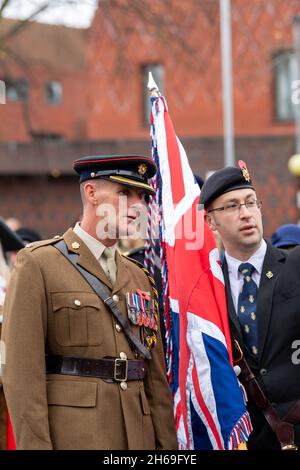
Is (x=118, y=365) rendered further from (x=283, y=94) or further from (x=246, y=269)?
(x=283, y=94)

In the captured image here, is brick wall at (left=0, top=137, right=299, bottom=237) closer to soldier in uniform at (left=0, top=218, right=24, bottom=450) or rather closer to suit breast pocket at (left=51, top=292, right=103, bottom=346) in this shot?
soldier in uniform at (left=0, top=218, right=24, bottom=450)

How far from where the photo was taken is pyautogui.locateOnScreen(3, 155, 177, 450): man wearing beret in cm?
340

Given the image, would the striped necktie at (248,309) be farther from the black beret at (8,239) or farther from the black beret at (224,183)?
the black beret at (8,239)

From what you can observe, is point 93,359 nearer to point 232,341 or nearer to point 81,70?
point 232,341

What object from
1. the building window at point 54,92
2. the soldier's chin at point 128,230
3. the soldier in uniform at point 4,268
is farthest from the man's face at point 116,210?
the building window at point 54,92

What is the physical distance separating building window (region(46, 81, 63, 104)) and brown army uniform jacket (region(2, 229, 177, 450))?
31970 mm

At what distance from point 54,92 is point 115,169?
1264 inches

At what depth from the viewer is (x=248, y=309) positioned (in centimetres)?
403

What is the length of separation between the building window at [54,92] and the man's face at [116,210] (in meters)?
31.7

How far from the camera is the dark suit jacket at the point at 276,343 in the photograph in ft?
12.7

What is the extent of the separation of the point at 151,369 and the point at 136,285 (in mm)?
388

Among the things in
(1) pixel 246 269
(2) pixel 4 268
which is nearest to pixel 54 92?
(2) pixel 4 268

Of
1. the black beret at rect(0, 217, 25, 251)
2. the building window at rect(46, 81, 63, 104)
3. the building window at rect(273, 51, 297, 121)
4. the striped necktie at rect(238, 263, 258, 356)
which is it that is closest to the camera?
the striped necktie at rect(238, 263, 258, 356)
